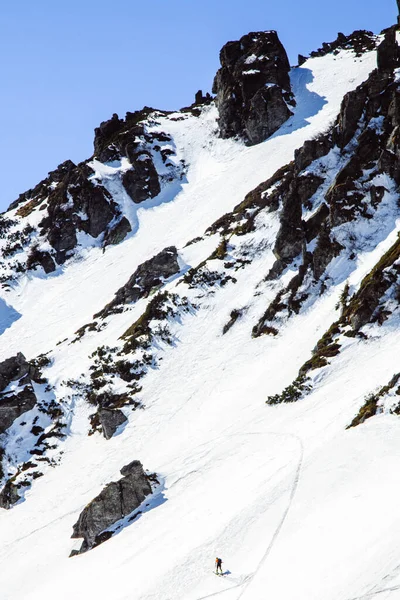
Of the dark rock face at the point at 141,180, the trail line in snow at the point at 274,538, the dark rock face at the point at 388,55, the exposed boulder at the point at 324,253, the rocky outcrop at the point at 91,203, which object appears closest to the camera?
the trail line in snow at the point at 274,538

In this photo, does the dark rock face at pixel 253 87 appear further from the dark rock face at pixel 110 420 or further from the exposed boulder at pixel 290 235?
the dark rock face at pixel 110 420

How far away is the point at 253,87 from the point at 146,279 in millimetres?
52133

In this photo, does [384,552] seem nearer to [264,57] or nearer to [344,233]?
[344,233]

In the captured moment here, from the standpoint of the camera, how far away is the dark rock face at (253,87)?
9125 centimetres

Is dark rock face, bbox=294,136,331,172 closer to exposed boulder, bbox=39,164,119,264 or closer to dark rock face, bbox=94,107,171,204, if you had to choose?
dark rock face, bbox=94,107,171,204

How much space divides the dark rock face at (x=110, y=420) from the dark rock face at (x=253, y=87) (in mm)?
61756

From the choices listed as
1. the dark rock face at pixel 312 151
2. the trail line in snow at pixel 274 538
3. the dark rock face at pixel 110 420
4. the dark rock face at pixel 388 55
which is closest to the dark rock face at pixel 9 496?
the dark rock face at pixel 110 420

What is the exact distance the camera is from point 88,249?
3351 inches

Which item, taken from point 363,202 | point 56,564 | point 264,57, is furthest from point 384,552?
point 264,57

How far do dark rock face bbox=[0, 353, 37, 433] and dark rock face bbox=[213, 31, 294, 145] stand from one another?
58288 mm

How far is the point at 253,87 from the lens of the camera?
316 ft

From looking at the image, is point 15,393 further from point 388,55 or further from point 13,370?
point 388,55

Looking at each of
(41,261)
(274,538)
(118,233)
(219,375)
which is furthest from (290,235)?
(41,261)

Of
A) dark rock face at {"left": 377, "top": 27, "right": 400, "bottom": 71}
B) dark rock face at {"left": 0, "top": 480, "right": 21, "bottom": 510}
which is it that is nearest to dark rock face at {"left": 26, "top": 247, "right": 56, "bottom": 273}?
dark rock face at {"left": 0, "top": 480, "right": 21, "bottom": 510}
